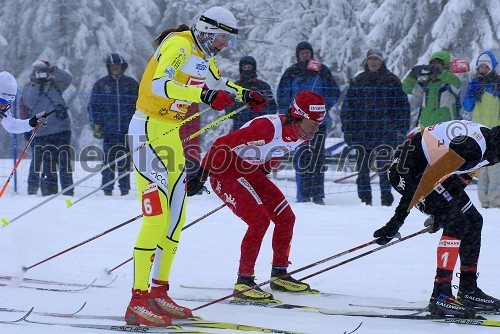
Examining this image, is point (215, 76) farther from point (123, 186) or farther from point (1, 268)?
point (123, 186)

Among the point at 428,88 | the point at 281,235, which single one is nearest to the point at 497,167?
the point at 428,88

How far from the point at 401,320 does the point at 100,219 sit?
5.12 meters

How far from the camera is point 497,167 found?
→ 9.19m

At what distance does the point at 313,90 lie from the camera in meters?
10.0

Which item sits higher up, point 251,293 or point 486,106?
point 486,106

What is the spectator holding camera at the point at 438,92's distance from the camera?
9555 millimetres

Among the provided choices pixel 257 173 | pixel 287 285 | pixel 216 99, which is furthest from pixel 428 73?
pixel 216 99

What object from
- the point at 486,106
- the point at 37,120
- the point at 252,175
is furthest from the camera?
the point at 486,106

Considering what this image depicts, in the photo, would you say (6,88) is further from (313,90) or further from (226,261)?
(313,90)

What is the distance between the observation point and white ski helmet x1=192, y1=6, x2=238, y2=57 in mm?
4863

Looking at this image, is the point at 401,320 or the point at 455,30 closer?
the point at 401,320

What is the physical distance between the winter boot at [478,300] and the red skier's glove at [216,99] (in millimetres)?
2061

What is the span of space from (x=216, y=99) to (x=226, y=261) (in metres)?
2.87

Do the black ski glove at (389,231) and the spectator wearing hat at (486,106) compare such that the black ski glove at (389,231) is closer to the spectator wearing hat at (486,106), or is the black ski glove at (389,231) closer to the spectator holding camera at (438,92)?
the spectator wearing hat at (486,106)
